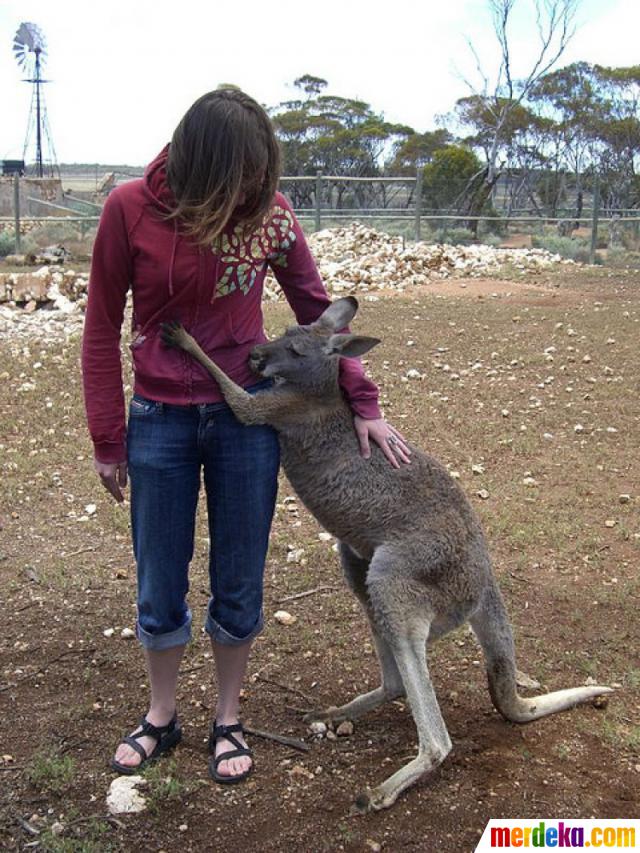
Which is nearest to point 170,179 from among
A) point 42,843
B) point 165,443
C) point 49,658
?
point 165,443

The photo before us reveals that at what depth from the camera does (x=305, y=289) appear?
10.4 feet

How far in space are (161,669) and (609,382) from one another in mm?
6304

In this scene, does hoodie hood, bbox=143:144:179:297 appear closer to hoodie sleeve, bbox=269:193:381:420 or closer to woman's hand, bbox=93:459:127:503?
hoodie sleeve, bbox=269:193:381:420

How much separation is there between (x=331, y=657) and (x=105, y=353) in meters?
1.86

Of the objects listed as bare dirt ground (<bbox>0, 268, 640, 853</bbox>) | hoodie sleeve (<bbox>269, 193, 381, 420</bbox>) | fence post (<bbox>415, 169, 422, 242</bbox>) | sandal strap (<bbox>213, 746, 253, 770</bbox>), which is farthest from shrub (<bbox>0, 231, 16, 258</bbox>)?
sandal strap (<bbox>213, 746, 253, 770</bbox>)

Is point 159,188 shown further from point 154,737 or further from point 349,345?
point 154,737

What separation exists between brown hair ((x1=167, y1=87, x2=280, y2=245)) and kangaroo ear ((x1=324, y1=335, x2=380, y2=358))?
653 millimetres

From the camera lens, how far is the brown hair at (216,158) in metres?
2.58

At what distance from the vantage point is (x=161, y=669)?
3.17 m

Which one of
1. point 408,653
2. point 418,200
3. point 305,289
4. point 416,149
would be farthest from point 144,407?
point 416,149

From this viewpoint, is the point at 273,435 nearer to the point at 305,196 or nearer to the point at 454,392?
the point at 454,392

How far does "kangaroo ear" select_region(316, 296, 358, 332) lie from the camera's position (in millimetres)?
3238

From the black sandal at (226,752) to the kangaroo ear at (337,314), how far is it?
1461 millimetres

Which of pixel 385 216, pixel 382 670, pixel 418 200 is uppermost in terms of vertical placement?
pixel 418 200
